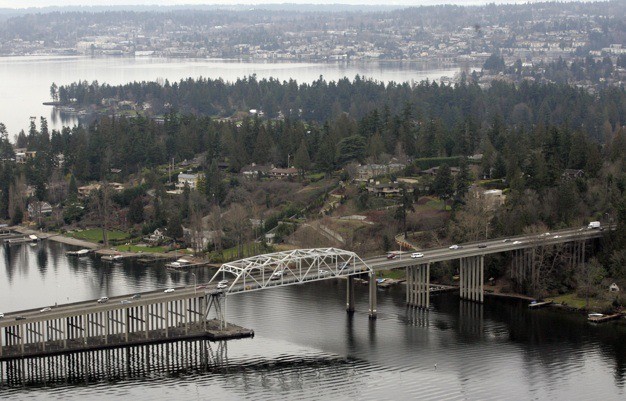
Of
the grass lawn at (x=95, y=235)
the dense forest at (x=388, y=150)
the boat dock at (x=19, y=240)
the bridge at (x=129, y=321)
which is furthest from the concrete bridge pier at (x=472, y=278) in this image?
the boat dock at (x=19, y=240)

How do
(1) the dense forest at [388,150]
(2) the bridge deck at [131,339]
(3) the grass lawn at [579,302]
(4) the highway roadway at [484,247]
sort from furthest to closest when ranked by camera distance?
(1) the dense forest at [388,150]
(4) the highway roadway at [484,247]
(3) the grass lawn at [579,302]
(2) the bridge deck at [131,339]

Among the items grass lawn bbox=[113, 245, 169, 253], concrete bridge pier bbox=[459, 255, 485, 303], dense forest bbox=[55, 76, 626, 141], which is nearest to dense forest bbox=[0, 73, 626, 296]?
dense forest bbox=[55, 76, 626, 141]

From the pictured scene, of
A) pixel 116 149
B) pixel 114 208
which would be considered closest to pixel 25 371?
pixel 114 208

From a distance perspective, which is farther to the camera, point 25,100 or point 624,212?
point 25,100

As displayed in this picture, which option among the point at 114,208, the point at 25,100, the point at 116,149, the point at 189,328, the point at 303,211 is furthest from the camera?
the point at 25,100

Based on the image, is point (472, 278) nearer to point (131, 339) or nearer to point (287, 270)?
point (287, 270)

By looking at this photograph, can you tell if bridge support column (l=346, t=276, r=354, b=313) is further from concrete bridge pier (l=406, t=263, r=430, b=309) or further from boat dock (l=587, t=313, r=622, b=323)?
boat dock (l=587, t=313, r=622, b=323)

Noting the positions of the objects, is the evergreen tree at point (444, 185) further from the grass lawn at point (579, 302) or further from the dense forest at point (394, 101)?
the dense forest at point (394, 101)

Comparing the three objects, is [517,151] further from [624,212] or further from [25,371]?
[25,371]
